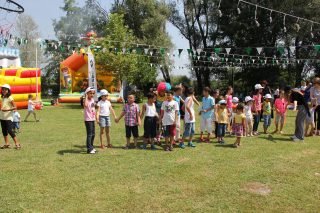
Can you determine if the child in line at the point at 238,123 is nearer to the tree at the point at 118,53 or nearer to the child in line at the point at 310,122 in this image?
the child in line at the point at 310,122

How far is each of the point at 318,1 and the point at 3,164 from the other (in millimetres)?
30994

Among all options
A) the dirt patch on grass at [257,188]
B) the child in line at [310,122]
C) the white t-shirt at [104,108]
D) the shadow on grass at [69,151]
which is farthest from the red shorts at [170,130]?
the child in line at [310,122]

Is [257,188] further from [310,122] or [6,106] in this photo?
[6,106]

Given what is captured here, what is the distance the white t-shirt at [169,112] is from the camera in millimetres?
9023

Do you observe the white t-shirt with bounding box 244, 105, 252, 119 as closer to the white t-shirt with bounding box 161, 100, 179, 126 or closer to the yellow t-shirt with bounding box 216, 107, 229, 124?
the yellow t-shirt with bounding box 216, 107, 229, 124

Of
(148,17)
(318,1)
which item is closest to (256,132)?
(318,1)

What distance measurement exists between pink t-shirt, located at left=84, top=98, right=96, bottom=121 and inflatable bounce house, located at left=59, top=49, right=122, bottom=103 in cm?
1987

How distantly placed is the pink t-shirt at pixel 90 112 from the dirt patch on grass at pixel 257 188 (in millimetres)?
4062

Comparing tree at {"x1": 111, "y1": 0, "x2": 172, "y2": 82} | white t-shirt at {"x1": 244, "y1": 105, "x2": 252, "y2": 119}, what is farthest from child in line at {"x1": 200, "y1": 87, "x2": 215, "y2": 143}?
tree at {"x1": 111, "y1": 0, "x2": 172, "y2": 82}

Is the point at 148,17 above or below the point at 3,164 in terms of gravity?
above

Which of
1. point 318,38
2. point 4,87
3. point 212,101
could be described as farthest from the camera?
point 318,38

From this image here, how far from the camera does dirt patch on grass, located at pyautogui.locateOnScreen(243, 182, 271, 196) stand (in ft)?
19.4

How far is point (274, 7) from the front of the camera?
35312mm

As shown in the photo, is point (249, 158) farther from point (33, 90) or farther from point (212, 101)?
point (33, 90)
